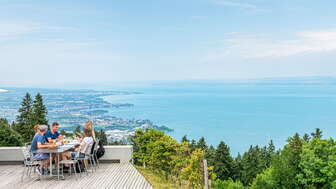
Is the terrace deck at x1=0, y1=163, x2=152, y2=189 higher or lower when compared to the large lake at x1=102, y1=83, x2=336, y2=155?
higher

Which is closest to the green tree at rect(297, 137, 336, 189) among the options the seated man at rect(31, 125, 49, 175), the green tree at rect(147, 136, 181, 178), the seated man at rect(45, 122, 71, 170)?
the green tree at rect(147, 136, 181, 178)

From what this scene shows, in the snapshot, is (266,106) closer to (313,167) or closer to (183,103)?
(183,103)

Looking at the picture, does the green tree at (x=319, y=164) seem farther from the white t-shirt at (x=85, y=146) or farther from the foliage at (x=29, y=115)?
the foliage at (x=29, y=115)

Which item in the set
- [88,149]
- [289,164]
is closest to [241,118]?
[289,164]

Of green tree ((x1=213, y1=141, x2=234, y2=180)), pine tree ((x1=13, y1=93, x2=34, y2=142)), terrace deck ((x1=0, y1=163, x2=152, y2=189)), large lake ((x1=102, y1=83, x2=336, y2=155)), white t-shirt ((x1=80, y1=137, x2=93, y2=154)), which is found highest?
white t-shirt ((x1=80, y1=137, x2=93, y2=154))

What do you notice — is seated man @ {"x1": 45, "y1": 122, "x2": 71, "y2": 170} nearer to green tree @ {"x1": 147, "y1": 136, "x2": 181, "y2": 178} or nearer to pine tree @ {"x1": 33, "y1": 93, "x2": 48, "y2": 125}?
green tree @ {"x1": 147, "y1": 136, "x2": 181, "y2": 178}

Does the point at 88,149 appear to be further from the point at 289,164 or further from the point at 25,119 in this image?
the point at 25,119
